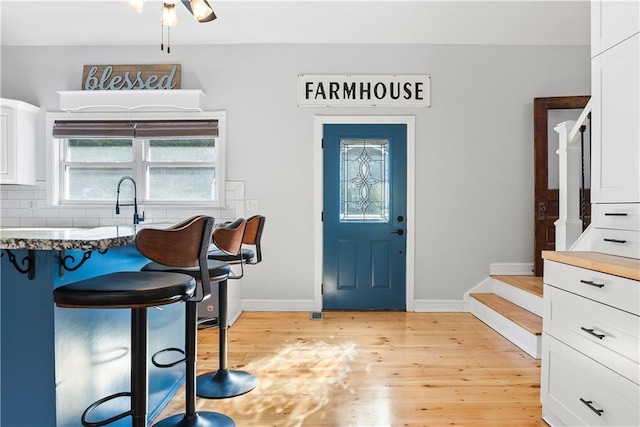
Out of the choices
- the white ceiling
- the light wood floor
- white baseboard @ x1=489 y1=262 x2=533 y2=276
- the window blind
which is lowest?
the light wood floor

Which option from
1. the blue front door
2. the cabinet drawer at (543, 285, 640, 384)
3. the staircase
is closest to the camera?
the cabinet drawer at (543, 285, 640, 384)

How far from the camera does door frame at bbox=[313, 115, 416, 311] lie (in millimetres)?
4320

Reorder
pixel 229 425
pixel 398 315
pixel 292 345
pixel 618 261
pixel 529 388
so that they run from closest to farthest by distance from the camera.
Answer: pixel 618 261 → pixel 229 425 → pixel 529 388 → pixel 292 345 → pixel 398 315

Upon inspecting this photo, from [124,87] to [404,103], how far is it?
9.49ft

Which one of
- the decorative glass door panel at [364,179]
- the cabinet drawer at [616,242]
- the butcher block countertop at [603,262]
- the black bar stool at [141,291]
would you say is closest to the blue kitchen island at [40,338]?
the black bar stool at [141,291]

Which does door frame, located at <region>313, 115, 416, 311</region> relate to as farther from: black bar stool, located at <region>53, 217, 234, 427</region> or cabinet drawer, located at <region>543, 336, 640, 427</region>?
black bar stool, located at <region>53, 217, 234, 427</region>

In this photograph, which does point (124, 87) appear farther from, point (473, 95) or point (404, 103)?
point (473, 95)

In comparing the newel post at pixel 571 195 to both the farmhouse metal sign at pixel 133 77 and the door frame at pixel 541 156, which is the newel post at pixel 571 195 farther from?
the farmhouse metal sign at pixel 133 77

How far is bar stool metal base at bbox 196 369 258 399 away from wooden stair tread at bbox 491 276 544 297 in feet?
7.83

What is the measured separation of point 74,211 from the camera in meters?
4.39

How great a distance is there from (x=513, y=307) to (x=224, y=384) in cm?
260

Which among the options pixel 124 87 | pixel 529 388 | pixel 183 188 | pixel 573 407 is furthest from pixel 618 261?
pixel 124 87

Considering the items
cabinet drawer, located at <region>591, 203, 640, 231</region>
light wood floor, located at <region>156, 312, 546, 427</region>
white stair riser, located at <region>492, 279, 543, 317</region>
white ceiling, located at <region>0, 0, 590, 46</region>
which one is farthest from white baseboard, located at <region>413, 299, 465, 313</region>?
white ceiling, located at <region>0, 0, 590, 46</region>

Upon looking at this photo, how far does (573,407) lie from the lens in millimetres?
1860
